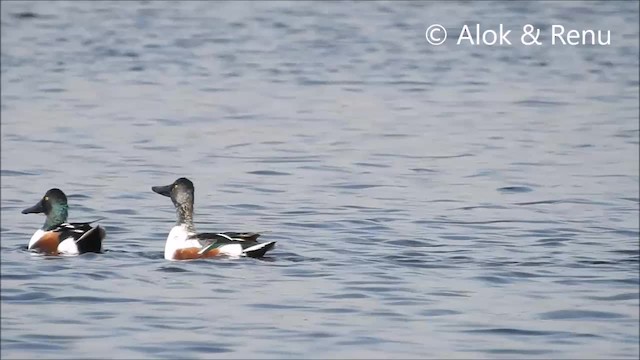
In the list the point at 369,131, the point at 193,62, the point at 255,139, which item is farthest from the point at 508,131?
the point at 193,62

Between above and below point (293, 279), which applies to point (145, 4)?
above

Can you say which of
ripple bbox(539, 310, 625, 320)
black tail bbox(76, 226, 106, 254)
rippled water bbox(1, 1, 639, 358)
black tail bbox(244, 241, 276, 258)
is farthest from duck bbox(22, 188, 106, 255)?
ripple bbox(539, 310, 625, 320)

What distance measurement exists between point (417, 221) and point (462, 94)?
28.2 ft

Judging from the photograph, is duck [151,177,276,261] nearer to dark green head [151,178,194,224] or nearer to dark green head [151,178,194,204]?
dark green head [151,178,194,224]

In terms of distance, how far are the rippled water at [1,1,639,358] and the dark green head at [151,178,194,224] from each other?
394 millimetres

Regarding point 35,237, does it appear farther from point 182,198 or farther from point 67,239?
point 182,198

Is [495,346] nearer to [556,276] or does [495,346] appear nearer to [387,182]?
[556,276]

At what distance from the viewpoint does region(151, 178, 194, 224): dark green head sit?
13578mm

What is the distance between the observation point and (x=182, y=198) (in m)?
13.7

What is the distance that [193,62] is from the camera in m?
26.5

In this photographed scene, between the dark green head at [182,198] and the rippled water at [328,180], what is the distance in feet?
1.29

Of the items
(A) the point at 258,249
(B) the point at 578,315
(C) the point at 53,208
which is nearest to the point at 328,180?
(C) the point at 53,208

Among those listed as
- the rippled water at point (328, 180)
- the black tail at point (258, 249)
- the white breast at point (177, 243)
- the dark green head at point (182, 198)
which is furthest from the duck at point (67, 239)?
the black tail at point (258, 249)

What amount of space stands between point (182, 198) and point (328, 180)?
390cm
